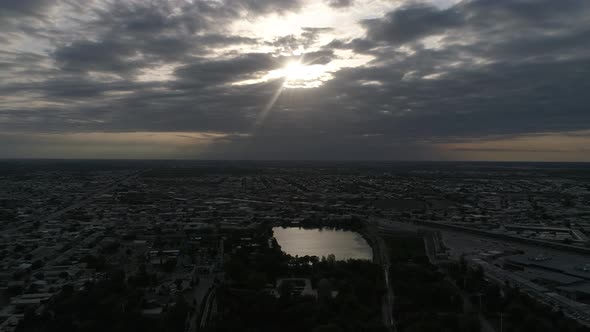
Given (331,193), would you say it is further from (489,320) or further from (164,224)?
(489,320)

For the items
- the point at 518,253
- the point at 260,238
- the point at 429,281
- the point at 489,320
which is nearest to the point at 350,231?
the point at 260,238

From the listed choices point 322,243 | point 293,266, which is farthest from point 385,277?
point 322,243

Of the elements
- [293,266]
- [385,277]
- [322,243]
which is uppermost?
[293,266]

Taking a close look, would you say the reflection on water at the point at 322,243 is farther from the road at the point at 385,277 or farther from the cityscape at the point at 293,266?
the road at the point at 385,277

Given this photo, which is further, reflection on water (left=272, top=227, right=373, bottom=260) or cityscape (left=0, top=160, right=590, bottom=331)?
reflection on water (left=272, top=227, right=373, bottom=260)

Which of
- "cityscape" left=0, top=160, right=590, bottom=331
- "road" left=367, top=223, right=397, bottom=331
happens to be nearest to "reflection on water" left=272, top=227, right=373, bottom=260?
"cityscape" left=0, top=160, right=590, bottom=331

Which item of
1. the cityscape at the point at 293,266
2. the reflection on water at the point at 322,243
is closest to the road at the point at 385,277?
the cityscape at the point at 293,266

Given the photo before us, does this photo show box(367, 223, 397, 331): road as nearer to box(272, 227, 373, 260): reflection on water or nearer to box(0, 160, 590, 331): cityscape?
box(0, 160, 590, 331): cityscape

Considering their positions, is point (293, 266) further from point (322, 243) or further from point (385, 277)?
point (322, 243)

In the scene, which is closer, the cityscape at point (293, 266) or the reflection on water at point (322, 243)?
the cityscape at point (293, 266)

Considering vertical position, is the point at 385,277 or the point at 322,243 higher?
the point at 385,277
